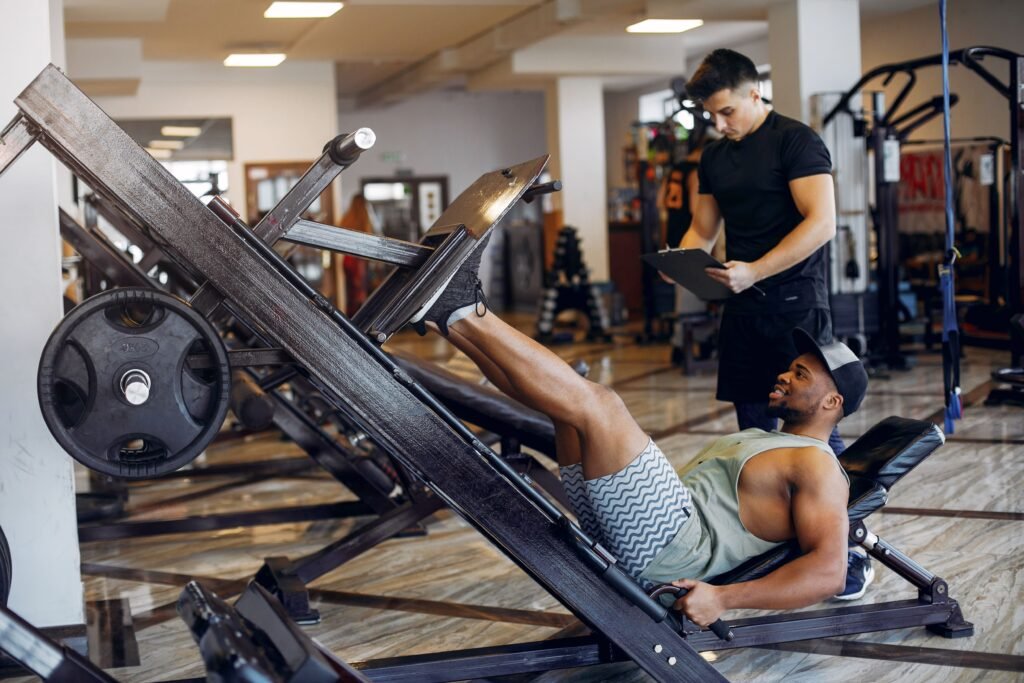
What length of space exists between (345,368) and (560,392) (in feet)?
1.37

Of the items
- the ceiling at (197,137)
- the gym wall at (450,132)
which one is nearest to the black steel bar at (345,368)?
the ceiling at (197,137)

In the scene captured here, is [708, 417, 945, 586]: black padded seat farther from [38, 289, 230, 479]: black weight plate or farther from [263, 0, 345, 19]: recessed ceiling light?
[263, 0, 345, 19]: recessed ceiling light

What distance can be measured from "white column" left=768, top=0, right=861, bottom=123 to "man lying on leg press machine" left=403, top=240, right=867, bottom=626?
628cm

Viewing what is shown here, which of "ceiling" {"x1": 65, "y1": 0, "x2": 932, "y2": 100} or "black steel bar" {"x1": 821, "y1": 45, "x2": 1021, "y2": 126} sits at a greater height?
"ceiling" {"x1": 65, "y1": 0, "x2": 932, "y2": 100}

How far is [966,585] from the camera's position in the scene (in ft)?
10.0

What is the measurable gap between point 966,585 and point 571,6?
6.77 metres

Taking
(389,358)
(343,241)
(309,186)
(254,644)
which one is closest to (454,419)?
(389,358)

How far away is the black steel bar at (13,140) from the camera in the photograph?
219cm

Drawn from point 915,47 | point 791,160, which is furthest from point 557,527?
point 915,47

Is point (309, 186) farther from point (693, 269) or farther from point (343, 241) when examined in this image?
point (693, 269)

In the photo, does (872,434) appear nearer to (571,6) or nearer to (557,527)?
(557,527)

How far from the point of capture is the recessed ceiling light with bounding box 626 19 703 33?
366 inches

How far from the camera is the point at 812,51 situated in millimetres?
8305

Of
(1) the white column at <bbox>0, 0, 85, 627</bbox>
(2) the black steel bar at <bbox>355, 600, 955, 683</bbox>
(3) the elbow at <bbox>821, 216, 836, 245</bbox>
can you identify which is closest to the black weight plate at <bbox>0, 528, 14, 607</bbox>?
(1) the white column at <bbox>0, 0, 85, 627</bbox>
